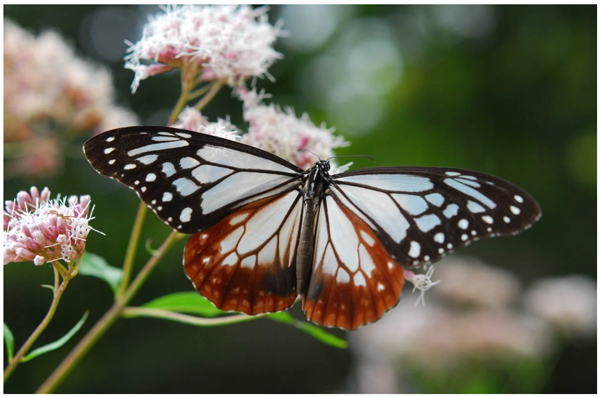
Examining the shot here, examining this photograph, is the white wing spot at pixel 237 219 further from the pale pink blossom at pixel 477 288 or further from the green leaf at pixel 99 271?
the pale pink blossom at pixel 477 288

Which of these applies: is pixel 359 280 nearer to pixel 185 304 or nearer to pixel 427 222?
pixel 427 222

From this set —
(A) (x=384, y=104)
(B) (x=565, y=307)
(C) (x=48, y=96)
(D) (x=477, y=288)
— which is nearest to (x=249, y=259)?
(C) (x=48, y=96)

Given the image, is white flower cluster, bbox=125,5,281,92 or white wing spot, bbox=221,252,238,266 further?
white flower cluster, bbox=125,5,281,92

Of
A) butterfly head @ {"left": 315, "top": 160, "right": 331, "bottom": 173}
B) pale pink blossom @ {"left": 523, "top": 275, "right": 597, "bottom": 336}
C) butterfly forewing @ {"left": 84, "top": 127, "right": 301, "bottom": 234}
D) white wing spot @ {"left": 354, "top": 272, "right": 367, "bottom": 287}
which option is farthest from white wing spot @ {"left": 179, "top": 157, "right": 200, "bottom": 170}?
pale pink blossom @ {"left": 523, "top": 275, "right": 597, "bottom": 336}

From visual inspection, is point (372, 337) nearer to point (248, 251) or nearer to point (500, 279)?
point (500, 279)

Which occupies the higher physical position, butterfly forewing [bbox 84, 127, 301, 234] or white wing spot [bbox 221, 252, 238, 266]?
butterfly forewing [bbox 84, 127, 301, 234]

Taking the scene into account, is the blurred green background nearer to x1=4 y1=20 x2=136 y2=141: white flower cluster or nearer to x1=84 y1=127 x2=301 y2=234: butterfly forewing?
x1=4 y1=20 x2=136 y2=141: white flower cluster

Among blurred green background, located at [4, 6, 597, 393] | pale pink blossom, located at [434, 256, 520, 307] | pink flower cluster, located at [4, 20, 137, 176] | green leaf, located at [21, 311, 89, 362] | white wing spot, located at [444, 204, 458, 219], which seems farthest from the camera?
blurred green background, located at [4, 6, 597, 393]
